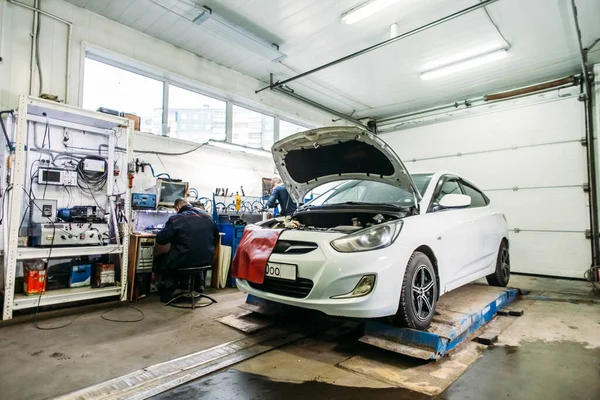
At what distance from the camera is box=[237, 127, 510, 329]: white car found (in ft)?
7.21

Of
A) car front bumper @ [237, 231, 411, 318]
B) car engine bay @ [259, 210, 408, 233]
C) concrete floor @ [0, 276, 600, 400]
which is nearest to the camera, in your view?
concrete floor @ [0, 276, 600, 400]

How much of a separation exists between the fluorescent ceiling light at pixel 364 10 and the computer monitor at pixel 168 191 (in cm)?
326

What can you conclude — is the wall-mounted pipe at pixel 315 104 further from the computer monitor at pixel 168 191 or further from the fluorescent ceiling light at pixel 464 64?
the computer monitor at pixel 168 191

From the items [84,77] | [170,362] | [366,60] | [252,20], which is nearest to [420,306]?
[170,362]

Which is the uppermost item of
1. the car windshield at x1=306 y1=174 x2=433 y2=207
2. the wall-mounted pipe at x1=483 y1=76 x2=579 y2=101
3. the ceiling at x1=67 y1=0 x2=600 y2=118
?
the ceiling at x1=67 y1=0 x2=600 y2=118

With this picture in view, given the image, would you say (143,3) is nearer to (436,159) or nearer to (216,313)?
(216,313)

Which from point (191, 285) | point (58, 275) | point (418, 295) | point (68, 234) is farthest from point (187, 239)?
point (418, 295)

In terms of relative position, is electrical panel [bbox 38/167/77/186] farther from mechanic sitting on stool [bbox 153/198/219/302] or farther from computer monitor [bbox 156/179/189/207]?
mechanic sitting on stool [bbox 153/198/219/302]

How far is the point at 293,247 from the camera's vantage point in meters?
2.46

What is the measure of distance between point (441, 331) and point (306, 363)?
38.6 inches

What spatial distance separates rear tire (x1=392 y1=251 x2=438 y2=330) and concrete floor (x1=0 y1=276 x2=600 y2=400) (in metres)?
0.28

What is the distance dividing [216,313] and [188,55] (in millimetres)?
4338

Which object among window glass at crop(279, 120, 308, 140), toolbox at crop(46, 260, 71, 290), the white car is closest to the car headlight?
the white car

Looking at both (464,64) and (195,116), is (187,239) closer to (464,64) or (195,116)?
(195,116)
